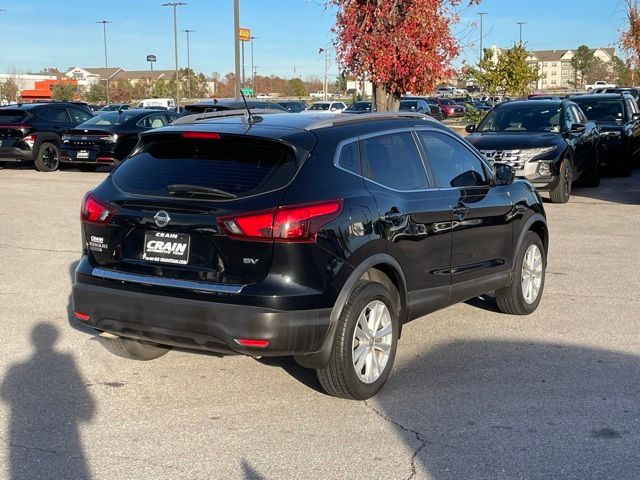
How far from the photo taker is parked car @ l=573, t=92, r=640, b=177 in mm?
19422

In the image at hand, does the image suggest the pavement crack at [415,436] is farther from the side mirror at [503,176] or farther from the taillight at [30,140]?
the taillight at [30,140]

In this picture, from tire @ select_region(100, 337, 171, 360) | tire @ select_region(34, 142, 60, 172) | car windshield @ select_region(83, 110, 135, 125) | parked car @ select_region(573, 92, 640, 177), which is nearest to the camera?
tire @ select_region(100, 337, 171, 360)

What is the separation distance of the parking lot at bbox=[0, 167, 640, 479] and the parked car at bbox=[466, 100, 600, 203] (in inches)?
263

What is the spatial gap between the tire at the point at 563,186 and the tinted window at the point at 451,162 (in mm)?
8476

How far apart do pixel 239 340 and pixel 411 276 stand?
4.85 ft

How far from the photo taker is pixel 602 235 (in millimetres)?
11781

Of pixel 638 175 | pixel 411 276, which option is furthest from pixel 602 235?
pixel 638 175

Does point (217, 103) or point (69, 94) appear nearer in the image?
point (217, 103)

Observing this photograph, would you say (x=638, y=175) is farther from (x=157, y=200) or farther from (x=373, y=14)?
(x=157, y=200)

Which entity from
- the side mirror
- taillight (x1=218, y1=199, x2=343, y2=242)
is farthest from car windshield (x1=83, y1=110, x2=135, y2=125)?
taillight (x1=218, y1=199, x2=343, y2=242)

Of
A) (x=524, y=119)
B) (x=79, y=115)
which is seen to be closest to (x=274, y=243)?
(x=524, y=119)

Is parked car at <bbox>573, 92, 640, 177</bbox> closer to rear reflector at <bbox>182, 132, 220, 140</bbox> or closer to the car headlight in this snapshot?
the car headlight

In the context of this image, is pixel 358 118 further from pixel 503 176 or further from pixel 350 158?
pixel 503 176

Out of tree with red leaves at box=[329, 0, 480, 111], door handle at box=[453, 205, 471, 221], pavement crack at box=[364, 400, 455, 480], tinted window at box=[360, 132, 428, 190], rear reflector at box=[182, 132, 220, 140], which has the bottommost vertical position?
pavement crack at box=[364, 400, 455, 480]
